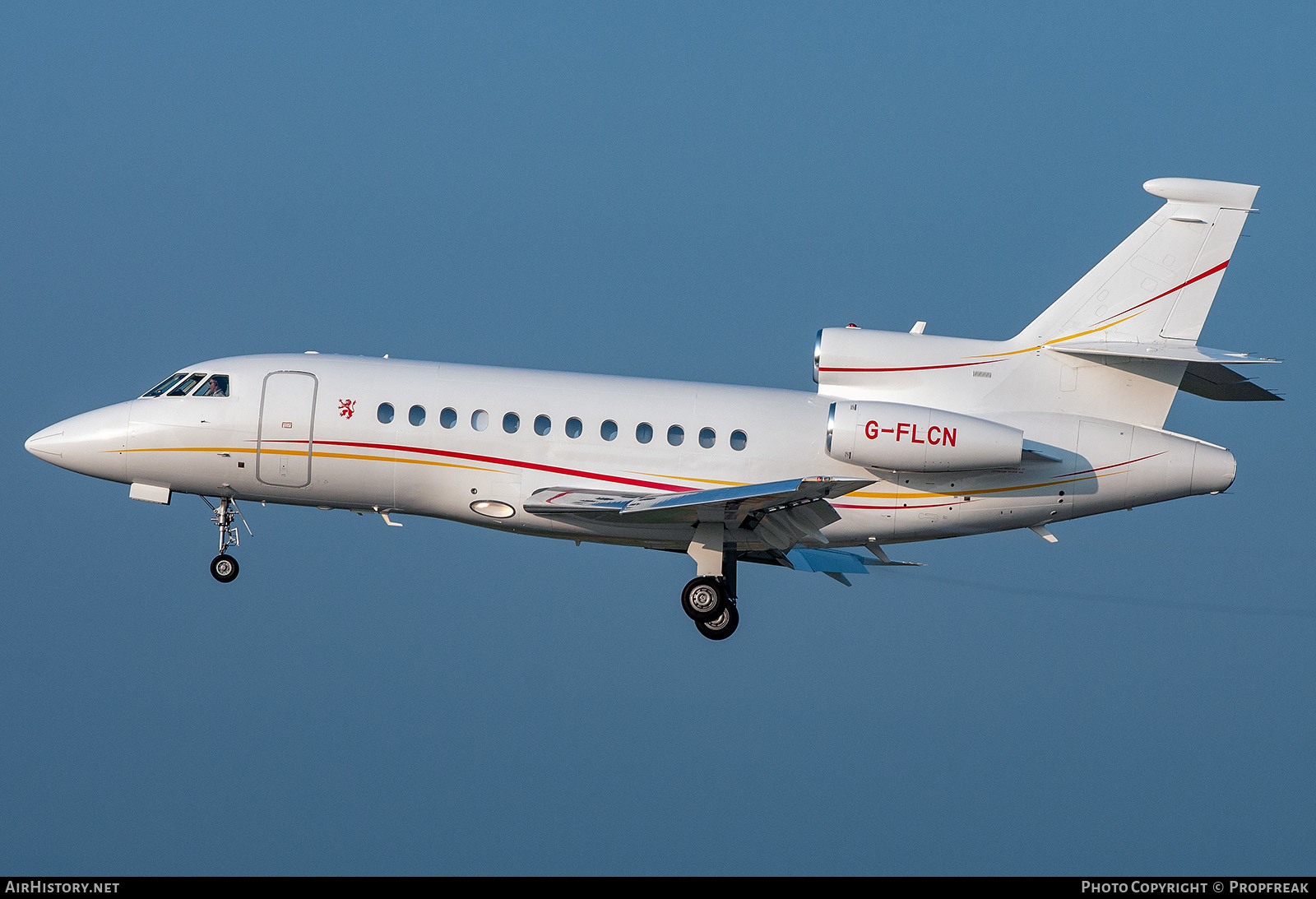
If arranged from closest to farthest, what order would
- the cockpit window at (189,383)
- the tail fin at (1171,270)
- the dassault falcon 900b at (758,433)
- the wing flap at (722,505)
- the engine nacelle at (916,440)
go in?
the wing flap at (722,505), the engine nacelle at (916,440), the dassault falcon 900b at (758,433), the tail fin at (1171,270), the cockpit window at (189,383)

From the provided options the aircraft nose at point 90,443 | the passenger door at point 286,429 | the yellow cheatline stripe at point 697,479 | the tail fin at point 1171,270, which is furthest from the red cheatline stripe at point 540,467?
the tail fin at point 1171,270

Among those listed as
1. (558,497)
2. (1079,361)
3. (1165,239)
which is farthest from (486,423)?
(1165,239)

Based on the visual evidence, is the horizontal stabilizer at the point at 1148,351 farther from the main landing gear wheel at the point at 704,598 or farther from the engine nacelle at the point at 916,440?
the main landing gear wheel at the point at 704,598

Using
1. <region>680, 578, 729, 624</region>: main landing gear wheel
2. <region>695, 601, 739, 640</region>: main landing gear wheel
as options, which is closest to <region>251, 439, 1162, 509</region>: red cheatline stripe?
<region>680, 578, 729, 624</region>: main landing gear wheel

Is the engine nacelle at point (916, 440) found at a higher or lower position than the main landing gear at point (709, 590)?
higher

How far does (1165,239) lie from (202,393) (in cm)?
1634

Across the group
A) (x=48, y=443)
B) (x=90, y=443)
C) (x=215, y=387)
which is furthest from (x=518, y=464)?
(x=48, y=443)

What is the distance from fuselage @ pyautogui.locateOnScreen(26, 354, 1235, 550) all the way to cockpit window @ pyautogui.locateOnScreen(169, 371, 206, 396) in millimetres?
65

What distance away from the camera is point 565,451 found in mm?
23031

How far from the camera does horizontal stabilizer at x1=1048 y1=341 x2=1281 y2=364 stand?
2272cm

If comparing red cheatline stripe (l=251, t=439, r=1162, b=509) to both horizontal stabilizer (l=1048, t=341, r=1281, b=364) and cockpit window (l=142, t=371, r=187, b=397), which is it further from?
horizontal stabilizer (l=1048, t=341, r=1281, b=364)

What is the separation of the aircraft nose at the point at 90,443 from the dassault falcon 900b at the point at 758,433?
0.14 feet

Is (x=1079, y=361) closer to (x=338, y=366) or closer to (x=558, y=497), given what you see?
(x=558, y=497)

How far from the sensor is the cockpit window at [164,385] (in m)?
24.2
